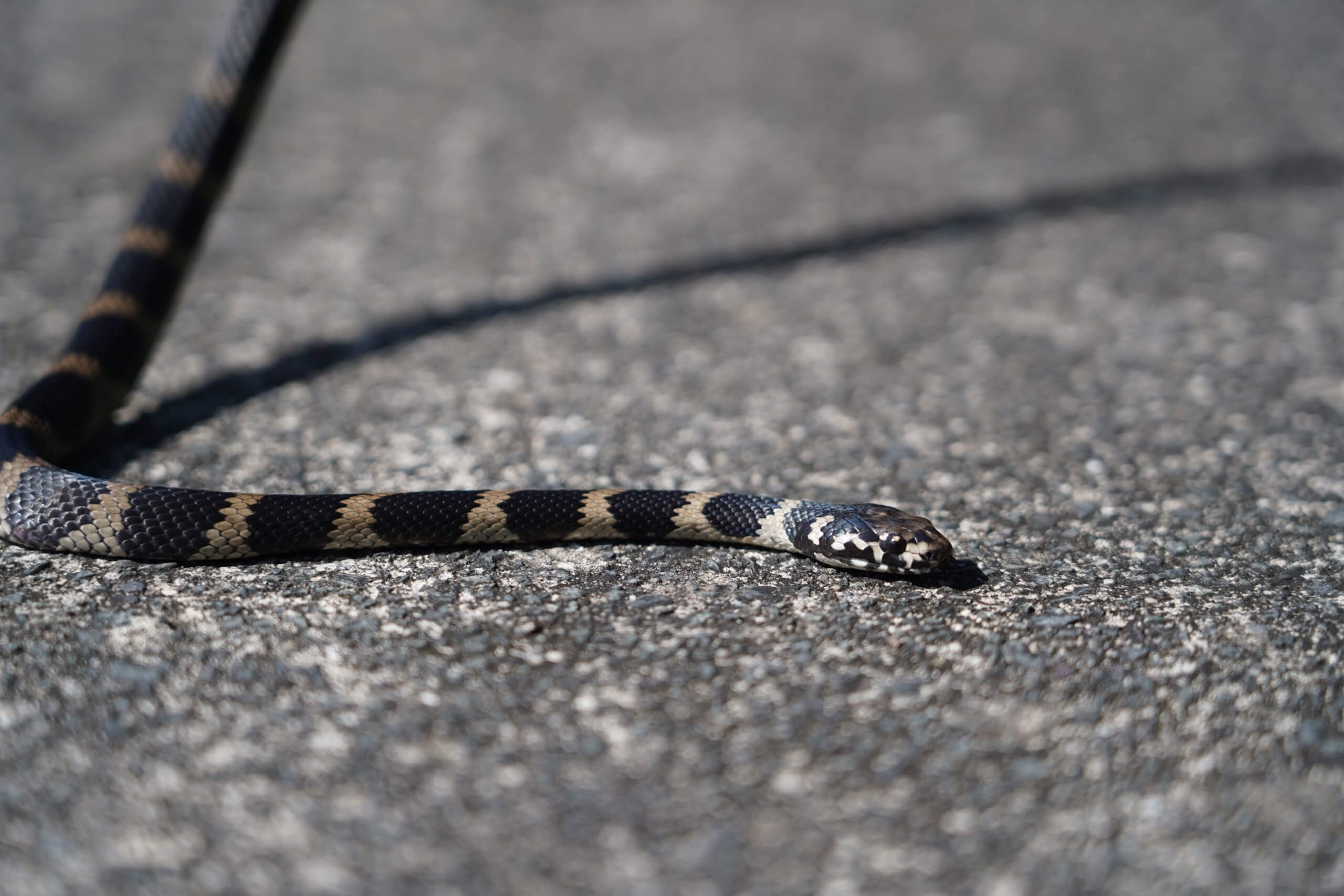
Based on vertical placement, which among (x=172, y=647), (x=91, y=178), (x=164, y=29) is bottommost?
(x=172, y=647)

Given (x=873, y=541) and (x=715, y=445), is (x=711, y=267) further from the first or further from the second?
(x=873, y=541)

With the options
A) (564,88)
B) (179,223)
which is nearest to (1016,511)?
(179,223)

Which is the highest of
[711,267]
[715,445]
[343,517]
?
[343,517]

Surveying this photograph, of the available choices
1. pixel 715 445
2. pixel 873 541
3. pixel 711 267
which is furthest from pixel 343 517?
pixel 711 267

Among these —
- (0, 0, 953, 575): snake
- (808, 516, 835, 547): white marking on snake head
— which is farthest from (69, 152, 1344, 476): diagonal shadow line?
(808, 516, 835, 547): white marking on snake head

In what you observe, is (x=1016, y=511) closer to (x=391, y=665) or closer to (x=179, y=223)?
(x=391, y=665)

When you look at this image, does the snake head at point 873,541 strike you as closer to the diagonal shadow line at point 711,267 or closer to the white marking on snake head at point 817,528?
the white marking on snake head at point 817,528
